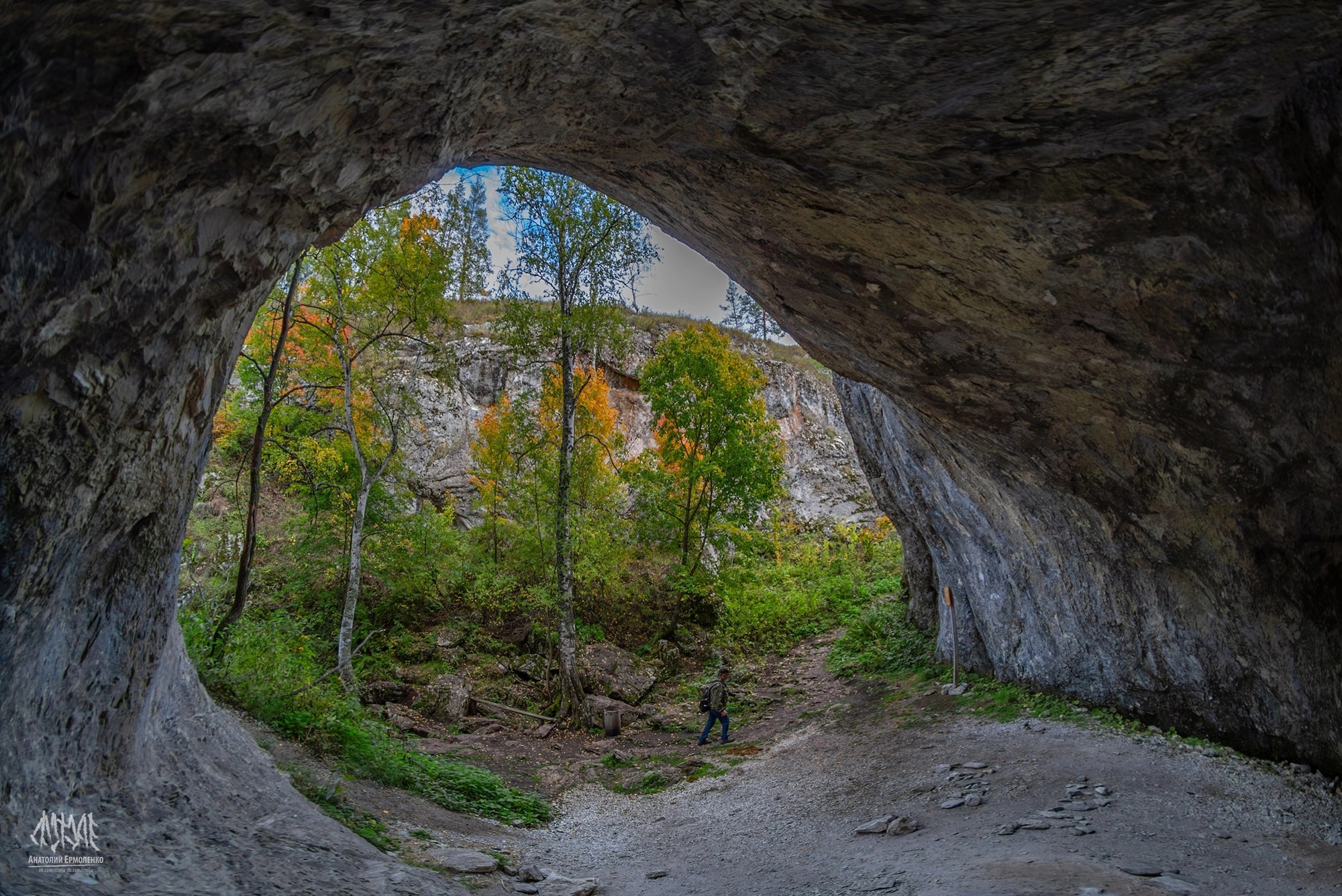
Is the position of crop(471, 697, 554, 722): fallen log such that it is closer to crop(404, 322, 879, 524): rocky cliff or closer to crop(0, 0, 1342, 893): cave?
crop(0, 0, 1342, 893): cave

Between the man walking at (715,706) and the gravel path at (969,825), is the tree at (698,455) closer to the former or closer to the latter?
the man walking at (715,706)

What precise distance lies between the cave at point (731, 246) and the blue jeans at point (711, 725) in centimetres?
648

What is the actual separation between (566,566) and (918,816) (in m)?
8.47

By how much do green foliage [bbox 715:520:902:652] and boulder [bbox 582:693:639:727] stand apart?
442 cm

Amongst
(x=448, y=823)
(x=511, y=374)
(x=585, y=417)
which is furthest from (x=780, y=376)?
(x=448, y=823)

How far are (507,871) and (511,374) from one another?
914 inches

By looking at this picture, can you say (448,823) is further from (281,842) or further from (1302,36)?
(1302,36)

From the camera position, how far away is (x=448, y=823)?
7457 millimetres

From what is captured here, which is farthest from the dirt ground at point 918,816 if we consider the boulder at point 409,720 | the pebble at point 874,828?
the boulder at point 409,720

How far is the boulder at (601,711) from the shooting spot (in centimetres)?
1322

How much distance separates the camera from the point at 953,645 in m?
12.4

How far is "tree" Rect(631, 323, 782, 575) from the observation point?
18312mm

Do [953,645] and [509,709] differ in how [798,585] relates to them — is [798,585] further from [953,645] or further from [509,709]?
[509,709]

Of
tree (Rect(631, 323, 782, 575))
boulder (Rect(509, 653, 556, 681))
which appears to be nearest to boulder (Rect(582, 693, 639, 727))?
boulder (Rect(509, 653, 556, 681))
